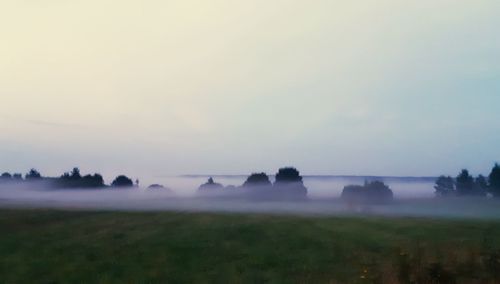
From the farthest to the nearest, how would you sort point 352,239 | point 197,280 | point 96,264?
point 352,239 → point 96,264 → point 197,280

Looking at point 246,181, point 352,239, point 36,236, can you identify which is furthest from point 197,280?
point 246,181

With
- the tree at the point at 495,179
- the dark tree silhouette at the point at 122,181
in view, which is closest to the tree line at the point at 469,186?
the tree at the point at 495,179

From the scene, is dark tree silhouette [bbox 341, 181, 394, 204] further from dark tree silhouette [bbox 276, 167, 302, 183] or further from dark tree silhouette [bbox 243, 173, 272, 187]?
dark tree silhouette [bbox 243, 173, 272, 187]

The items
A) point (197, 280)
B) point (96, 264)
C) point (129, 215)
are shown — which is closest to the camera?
point (197, 280)

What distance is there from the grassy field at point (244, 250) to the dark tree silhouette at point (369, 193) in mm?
39165

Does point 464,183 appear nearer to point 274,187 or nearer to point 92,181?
point 274,187

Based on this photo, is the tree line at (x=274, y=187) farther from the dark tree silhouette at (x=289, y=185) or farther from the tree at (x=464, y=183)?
the tree at (x=464, y=183)

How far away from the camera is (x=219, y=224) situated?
43781 millimetres

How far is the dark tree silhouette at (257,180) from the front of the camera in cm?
11673

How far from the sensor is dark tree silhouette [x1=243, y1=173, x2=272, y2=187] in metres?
117

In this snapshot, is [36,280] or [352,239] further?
[352,239]

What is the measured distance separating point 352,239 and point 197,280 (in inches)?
516

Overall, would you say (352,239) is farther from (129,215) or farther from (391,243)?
(129,215)

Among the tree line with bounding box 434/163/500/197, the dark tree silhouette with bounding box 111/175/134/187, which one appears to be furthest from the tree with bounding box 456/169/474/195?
the dark tree silhouette with bounding box 111/175/134/187
